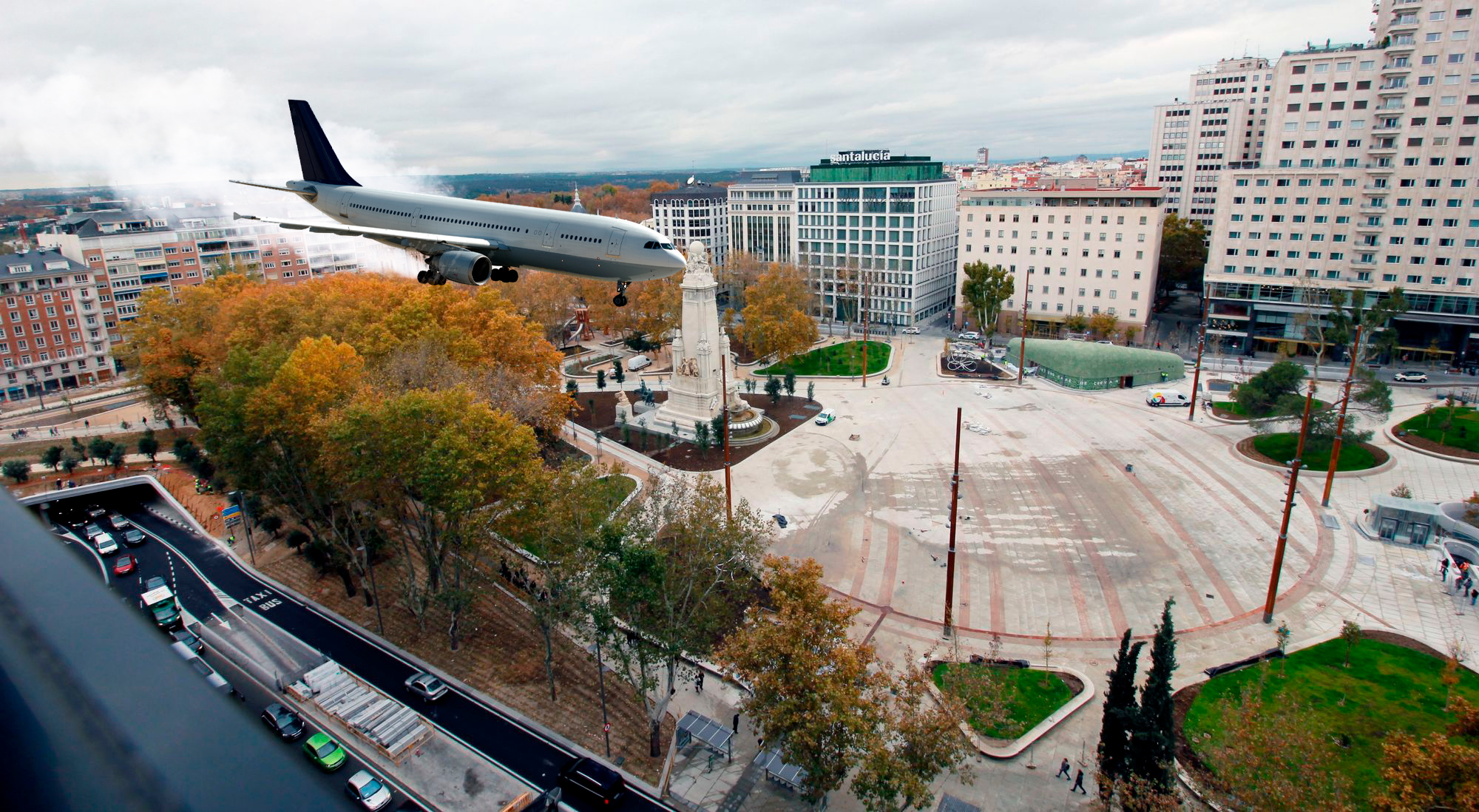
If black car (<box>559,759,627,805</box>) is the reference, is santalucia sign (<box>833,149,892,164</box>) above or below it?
above

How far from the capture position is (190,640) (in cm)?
3888

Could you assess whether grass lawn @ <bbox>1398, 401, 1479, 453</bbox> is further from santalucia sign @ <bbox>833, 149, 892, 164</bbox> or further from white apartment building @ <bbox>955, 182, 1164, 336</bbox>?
santalucia sign @ <bbox>833, 149, 892, 164</bbox>

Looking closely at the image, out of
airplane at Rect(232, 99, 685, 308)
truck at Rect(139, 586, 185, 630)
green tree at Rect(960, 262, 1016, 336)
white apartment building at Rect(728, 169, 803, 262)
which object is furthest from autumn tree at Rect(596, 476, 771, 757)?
white apartment building at Rect(728, 169, 803, 262)

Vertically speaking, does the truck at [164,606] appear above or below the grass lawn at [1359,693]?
below

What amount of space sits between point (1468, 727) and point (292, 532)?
5472cm

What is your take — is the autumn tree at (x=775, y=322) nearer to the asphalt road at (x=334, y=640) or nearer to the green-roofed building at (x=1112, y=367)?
the green-roofed building at (x=1112, y=367)

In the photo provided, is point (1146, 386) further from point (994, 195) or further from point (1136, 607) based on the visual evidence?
point (1136, 607)

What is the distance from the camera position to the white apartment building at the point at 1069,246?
88812 millimetres

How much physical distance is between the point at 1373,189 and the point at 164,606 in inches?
4107

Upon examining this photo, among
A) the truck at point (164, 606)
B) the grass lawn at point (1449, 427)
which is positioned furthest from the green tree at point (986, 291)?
the truck at point (164, 606)

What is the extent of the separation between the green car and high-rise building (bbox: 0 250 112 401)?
83900mm

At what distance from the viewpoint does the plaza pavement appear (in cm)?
3512

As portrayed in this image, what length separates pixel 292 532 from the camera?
48188 mm

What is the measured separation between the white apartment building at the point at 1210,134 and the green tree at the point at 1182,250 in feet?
53.1
